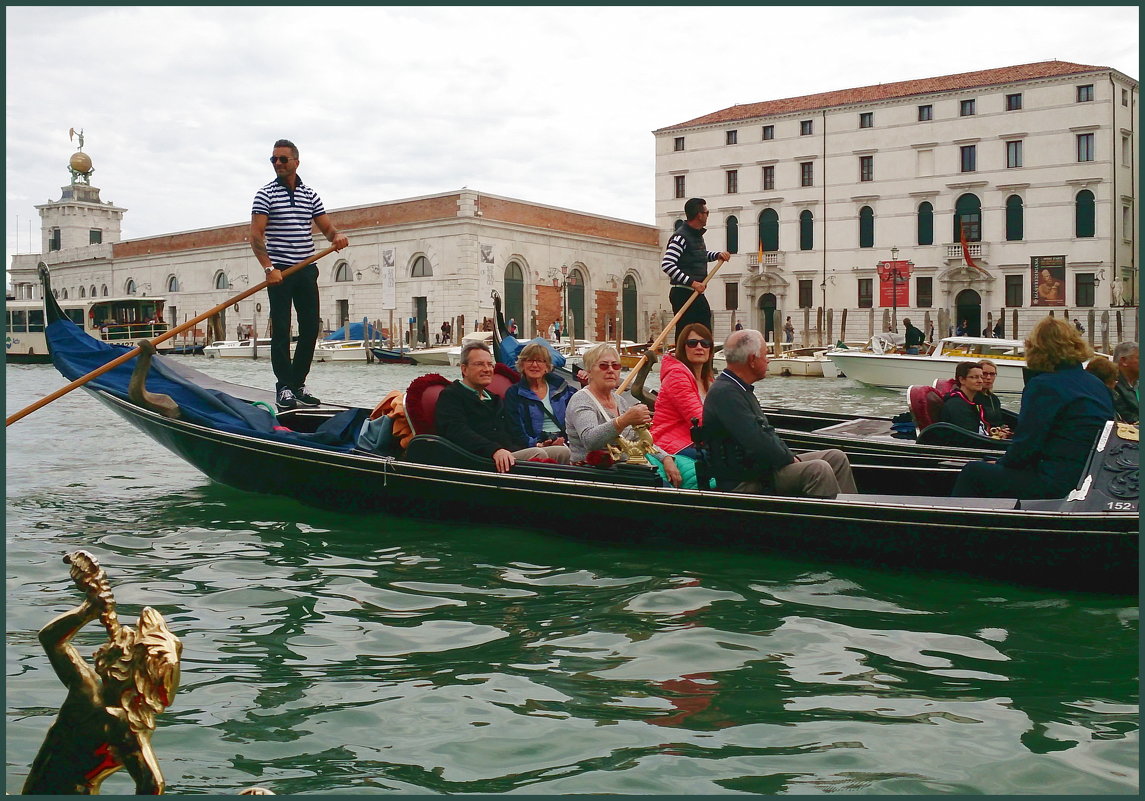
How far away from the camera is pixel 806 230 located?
29719mm

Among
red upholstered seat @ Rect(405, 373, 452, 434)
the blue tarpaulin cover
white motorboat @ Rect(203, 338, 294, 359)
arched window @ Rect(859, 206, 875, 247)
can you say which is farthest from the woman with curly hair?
arched window @ Rect(859, 206, 875, 247)

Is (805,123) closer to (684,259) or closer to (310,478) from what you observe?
(684,259)

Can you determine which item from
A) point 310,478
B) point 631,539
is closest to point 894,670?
point 631,539

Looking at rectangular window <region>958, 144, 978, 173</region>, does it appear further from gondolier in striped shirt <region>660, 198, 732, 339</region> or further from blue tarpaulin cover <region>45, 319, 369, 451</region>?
blue tarpaulin cover <region>45, 319, 369, 451</region>

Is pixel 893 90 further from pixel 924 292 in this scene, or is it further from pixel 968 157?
pixel 924 292

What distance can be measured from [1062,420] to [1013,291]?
83.7ft

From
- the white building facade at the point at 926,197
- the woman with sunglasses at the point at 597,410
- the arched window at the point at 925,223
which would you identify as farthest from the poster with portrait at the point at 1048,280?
the woman with sunglasses at the point at 597,410

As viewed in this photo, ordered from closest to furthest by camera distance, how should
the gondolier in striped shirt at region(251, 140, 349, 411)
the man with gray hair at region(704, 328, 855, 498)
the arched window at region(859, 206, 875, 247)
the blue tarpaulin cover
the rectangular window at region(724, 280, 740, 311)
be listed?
the man with gray hair at region(704, 328, 855, 498) < the blue tarpaulin cover < the gondolier in striped shirt at region(251, 140, 349, 411) < the arched window at region(859, 206, 875, 247) < the rectangular window at region(724, 280, 740, 311)

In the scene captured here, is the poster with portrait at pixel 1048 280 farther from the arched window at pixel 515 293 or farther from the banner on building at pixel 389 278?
the banner on building at pixel 389 278

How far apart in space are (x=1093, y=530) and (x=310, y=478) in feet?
10.2

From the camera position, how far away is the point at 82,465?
6.34 meters

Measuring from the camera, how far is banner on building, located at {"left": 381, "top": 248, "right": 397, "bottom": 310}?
28047 mm

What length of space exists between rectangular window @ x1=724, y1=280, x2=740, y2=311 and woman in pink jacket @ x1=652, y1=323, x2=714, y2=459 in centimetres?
2734

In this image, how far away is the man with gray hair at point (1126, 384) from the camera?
16.3 feet
